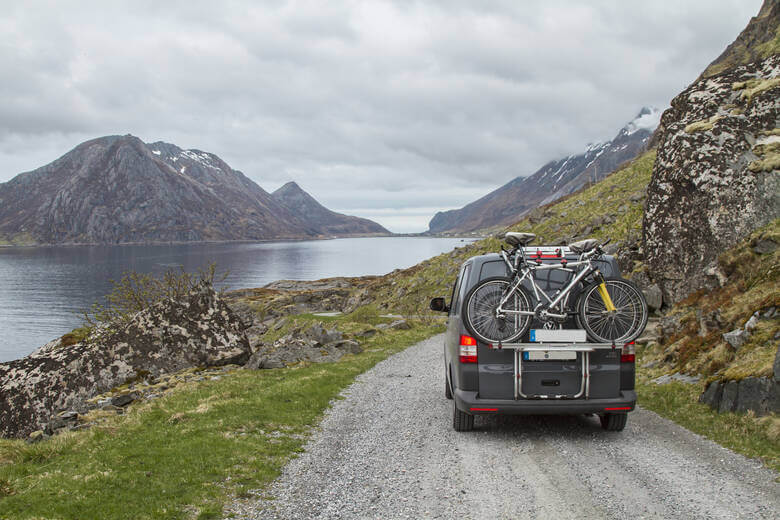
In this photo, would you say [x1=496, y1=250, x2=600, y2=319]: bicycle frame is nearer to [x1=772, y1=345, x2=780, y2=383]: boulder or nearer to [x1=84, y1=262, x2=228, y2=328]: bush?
[x1=772, y1=345, x2=780, y2=383]: boulder

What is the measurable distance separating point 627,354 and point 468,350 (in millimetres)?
2498

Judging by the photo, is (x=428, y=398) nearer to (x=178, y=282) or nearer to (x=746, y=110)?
(x=746, y=110)

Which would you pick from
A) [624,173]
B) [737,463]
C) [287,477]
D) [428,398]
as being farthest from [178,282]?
[624,173]

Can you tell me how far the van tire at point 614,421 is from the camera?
352 inches

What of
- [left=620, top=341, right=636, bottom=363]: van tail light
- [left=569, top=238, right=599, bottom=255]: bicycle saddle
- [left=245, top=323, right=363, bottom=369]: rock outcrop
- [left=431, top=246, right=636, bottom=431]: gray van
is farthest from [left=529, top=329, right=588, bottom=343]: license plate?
[left=245, top=323, right=363, bottom=369]: rock outcrop

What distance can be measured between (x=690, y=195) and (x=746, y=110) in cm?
402

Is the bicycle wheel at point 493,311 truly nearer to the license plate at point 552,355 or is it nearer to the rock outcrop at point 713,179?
the license plate at point 552,355

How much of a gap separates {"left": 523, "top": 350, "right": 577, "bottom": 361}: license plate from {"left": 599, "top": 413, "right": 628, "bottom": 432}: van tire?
1918mm

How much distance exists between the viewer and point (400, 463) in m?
7.80

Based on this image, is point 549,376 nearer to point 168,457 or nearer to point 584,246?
point 584,246

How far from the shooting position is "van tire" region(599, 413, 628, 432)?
29.4 feet

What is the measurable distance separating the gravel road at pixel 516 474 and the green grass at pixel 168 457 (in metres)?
0.61

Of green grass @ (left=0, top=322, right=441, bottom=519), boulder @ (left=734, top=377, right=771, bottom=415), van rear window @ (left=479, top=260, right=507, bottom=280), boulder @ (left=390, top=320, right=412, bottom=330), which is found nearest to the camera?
green grass @ (left=0, top=322, right=441, bottom=519)

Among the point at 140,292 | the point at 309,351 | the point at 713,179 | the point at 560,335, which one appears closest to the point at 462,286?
the point at 560,335
